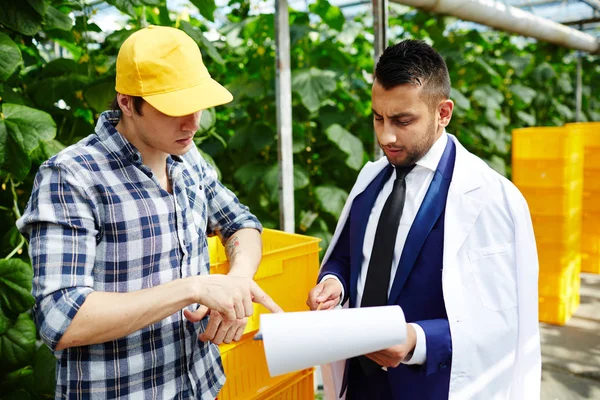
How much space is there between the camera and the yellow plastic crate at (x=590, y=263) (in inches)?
197

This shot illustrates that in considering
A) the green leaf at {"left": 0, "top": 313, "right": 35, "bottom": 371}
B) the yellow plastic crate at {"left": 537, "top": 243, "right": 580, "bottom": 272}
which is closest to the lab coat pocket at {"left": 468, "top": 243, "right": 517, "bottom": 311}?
the green leaf at {"left": 0, "top": 313, "right": 35, "bottom": 371}

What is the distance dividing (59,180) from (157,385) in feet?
1.69

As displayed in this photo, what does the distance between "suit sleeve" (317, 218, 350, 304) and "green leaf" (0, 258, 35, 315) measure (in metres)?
1.02

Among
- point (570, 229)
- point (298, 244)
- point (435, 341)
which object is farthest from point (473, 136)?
point (435, 341)

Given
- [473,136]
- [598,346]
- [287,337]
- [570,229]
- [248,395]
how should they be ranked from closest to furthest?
[287,337] → [248,395] → [598,346] → [570,229] → [473,136]

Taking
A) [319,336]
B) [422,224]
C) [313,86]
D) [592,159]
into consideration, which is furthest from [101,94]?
[592,159]

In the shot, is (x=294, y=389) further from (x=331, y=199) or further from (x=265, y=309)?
(x=331, y=199)

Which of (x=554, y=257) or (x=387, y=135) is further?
(x=554, y=257)

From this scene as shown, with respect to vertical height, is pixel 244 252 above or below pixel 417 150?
below

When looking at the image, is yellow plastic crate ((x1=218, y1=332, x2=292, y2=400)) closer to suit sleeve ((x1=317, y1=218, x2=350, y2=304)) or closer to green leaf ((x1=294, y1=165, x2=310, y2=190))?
suit sleeve ((x1=317, y1=218, x2=350, y2=304))

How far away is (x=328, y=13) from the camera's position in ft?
10.8

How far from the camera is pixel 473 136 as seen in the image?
477 cm

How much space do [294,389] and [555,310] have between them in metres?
2.78

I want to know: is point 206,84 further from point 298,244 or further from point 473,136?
point 473,136
